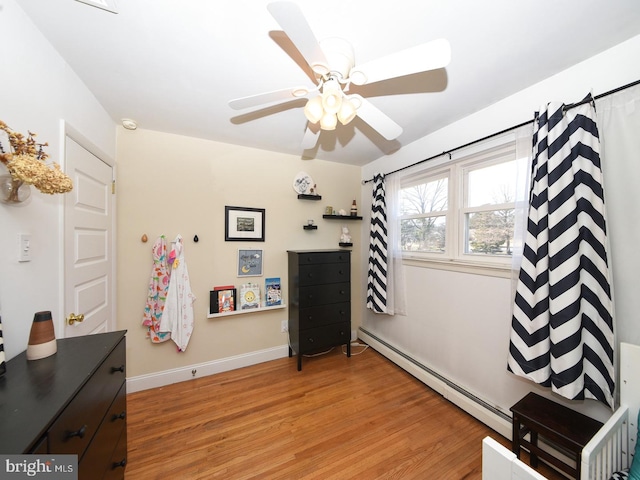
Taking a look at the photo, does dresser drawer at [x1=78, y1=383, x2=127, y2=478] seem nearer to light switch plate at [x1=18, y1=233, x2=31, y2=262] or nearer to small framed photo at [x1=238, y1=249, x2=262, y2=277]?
light switch plate at [x1=18, y1=233, x2=31, y2=262]

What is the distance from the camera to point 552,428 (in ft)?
4.04

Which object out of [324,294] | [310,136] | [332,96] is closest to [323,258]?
[324,294]

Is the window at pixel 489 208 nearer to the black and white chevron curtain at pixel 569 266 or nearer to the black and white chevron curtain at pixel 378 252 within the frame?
the black and white chevron curtain at pixel 569 266

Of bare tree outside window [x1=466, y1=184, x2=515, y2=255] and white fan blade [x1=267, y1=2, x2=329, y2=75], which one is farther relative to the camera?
bare tree outside window [x1=466, y1=184, x2=515, y2=255]

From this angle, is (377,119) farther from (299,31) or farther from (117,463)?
(117,463)

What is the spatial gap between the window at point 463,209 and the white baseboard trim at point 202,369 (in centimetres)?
191

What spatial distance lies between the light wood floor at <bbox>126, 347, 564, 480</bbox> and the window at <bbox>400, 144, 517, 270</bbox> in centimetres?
128

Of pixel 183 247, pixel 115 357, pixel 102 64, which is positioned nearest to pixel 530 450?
pixel 115 357

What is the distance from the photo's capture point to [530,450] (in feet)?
4.49

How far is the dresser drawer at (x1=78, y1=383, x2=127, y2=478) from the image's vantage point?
841mm

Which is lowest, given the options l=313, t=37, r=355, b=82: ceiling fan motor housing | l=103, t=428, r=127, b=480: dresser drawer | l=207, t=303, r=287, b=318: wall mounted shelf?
l=103, t=428, r=127, b=480: dresser drawer

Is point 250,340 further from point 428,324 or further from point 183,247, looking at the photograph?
point 428,324

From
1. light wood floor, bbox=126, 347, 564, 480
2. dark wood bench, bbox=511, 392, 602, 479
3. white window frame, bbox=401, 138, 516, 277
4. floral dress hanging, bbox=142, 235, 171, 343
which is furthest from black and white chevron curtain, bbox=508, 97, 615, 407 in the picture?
floral dress hanging, bbox=142, 235, 171, 343

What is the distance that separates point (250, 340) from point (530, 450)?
2.34 metres
